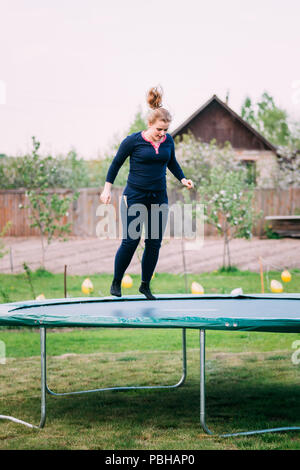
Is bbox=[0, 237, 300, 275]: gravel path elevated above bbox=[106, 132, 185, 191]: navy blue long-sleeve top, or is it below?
below

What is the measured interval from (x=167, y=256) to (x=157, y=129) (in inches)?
243

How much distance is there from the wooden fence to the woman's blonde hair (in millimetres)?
8169

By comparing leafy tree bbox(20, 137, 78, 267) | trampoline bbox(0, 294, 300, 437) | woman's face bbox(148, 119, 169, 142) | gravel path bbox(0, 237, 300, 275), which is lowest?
gravel path bbox(0, 237, 300, 275)

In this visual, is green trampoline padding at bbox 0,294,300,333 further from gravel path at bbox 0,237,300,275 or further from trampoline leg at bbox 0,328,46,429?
gravel path at bbox 0,237,300,275

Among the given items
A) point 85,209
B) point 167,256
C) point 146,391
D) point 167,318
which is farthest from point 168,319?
point 85,209

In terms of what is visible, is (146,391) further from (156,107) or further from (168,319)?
(156,107)

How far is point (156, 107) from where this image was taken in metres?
2.89

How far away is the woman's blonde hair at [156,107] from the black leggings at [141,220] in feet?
1.03

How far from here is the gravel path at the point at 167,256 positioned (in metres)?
8.37

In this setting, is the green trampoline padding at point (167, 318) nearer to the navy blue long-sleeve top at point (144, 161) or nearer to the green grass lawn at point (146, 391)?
the green grass lawn at point (146, 391)

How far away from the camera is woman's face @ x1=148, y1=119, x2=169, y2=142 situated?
2.78 m

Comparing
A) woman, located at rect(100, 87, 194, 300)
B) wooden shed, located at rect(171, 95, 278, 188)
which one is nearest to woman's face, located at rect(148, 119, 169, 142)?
woman, located at rect(100, 87, 194, 300)

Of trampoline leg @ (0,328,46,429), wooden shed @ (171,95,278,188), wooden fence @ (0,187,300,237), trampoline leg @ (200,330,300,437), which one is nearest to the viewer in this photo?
trampoline leg @ (200,330,300,437)
